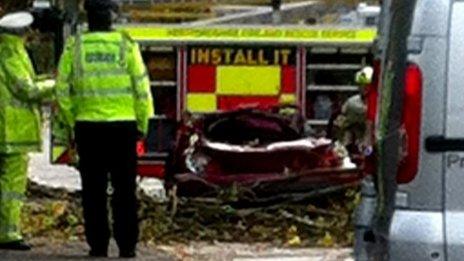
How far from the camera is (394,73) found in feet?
23.4

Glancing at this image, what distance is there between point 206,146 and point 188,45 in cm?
352

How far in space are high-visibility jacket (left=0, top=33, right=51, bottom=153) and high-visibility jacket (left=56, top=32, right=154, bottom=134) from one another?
0.54 m

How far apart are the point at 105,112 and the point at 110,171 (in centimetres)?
39

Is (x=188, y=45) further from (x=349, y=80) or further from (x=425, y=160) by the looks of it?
(x=425, y=160)

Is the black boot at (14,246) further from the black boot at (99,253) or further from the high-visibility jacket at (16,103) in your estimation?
the black boot at (99,253)

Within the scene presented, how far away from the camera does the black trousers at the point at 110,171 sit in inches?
449

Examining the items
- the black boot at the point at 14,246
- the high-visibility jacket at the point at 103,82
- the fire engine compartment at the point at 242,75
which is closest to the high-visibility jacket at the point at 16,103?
the high-visibility jacket at the point at 103,82

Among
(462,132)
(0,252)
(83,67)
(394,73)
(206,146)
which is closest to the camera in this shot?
(462,132)

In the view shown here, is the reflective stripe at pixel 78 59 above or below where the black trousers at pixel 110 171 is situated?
above

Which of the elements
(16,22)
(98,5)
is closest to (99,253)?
(98,5)

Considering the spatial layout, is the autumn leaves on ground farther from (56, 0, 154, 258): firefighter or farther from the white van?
the white van

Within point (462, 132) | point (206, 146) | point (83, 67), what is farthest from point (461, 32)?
point (206, 146)

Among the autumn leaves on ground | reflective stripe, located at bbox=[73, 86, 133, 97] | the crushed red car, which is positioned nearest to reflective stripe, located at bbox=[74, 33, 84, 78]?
reflective stripe, located at bbox=[73, 86, 133, 97]

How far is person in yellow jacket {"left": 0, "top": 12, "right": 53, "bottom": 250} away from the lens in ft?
39.6
